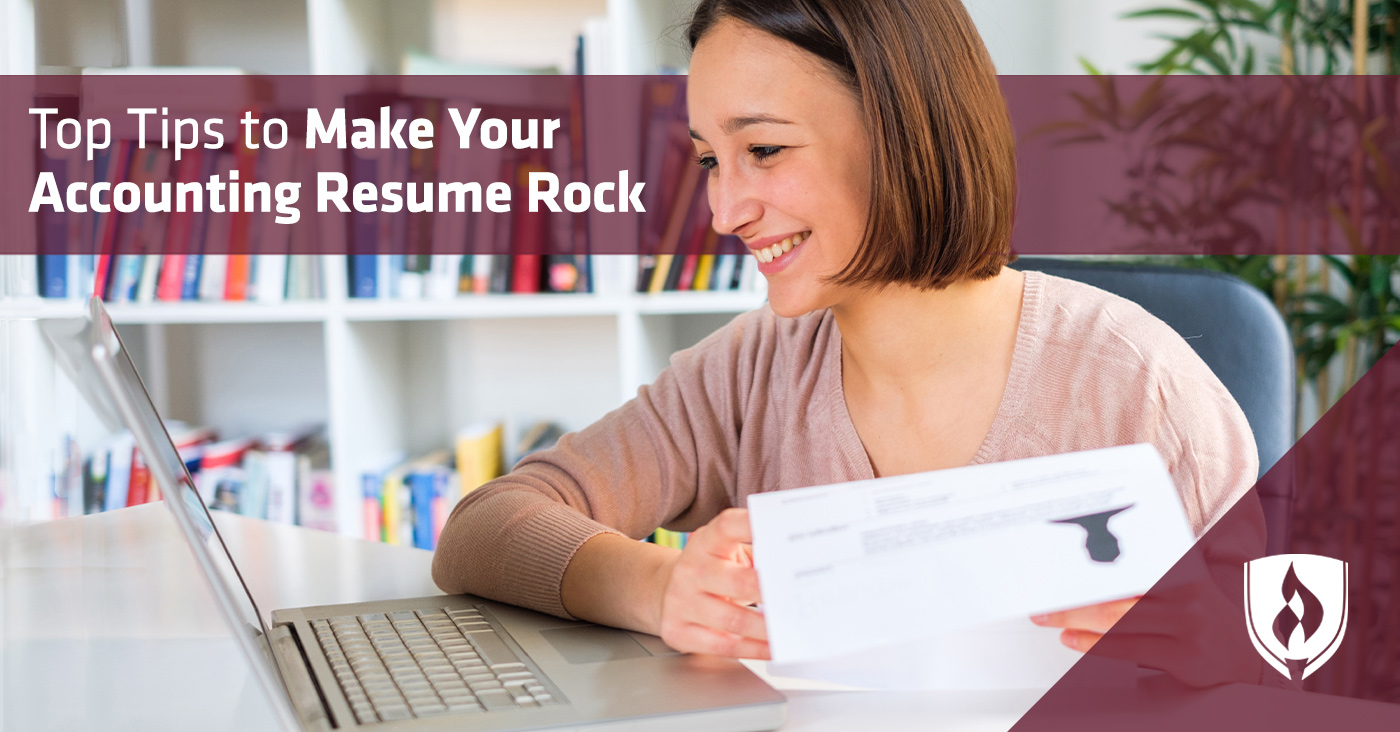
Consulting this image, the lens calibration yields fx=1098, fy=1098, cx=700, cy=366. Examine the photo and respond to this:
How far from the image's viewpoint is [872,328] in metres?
1.02

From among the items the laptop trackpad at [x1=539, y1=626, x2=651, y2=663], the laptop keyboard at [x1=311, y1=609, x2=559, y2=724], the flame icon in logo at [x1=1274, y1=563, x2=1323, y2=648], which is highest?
the laptop keyboard at [x1=311, y1=609, x2=559, y2=724]

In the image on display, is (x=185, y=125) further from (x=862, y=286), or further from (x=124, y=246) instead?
(x=862, y=286)

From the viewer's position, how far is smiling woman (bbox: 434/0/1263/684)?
0.90 m

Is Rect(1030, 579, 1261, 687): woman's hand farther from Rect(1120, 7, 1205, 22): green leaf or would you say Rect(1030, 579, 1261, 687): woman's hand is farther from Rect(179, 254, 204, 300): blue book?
Rect(179, 254, 204, 300): blue book

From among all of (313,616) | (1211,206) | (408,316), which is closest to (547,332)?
(408,316)

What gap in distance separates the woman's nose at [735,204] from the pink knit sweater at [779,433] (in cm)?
19

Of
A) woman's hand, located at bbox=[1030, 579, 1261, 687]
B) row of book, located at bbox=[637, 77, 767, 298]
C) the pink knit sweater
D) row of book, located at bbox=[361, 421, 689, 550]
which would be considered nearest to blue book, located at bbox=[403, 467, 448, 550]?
row of book, located at bbox=[361, 421, 689, 550]

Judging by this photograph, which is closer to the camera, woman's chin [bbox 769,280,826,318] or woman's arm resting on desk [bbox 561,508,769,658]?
woman's arm resting on desk [bbox 561,508,769,658]

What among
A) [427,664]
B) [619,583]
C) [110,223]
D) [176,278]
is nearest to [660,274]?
[176,278]

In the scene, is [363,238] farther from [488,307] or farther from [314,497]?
[314,497]

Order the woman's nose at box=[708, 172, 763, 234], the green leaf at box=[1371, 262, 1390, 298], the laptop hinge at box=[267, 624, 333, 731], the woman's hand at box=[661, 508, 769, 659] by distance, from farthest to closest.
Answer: the green leaf at box=[1371, 262, 1390, 298] < the woman's nose at box=[708, 172, 763, 234] < the woman's hand at box=[661, 508, 769, 659] < the laptop hinge at box=[267, 624, 333, 731]

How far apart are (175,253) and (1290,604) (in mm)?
1784

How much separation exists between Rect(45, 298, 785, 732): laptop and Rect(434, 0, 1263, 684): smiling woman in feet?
0.26

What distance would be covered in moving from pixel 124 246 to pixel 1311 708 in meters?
1.90
